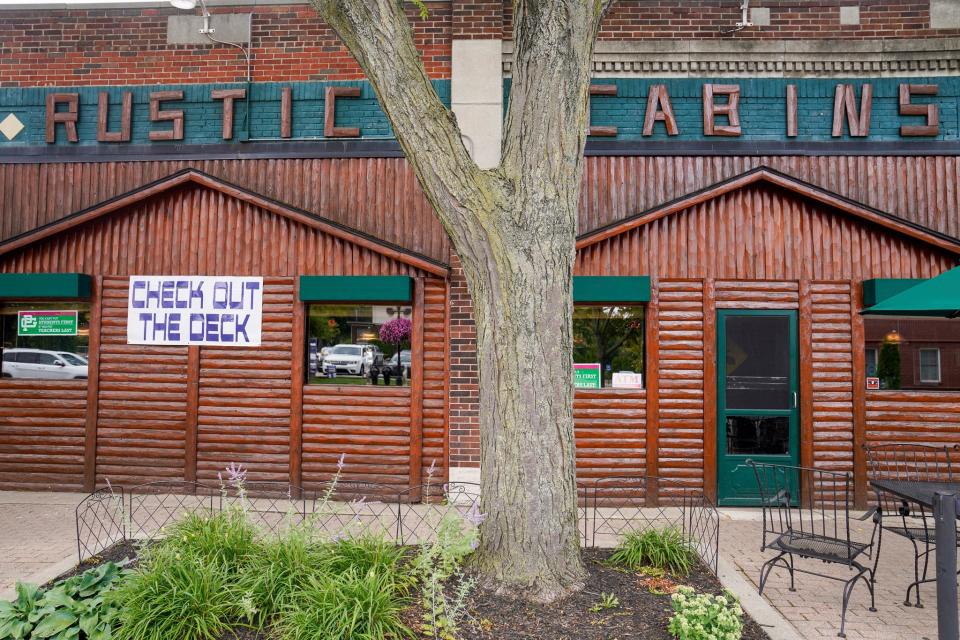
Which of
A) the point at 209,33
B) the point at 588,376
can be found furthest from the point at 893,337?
the point at 209,33

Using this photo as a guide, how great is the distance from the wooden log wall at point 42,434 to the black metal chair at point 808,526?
26.4 ft

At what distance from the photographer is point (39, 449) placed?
8.33m

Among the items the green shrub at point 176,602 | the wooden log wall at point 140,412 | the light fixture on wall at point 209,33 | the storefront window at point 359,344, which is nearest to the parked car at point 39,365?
the wooden log wall at point 140,412

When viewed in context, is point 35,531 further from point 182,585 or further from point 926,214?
point 926,214

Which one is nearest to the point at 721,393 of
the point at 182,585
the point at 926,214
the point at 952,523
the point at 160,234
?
the point at 926,214

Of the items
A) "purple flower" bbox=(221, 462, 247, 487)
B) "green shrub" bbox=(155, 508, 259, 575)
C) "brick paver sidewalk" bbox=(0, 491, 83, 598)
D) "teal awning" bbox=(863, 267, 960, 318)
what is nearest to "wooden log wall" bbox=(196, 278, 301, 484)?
"brick paver sidewalk" bbox=(0, 491, 83, 598)

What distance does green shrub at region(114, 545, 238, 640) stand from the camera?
3.68 m

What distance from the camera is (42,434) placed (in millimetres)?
8328

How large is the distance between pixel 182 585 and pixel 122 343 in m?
5.44

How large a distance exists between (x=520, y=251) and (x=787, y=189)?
17.0ft

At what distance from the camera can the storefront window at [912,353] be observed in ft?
25.8

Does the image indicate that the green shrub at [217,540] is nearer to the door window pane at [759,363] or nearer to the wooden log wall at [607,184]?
the wooden log wall at [607,184]

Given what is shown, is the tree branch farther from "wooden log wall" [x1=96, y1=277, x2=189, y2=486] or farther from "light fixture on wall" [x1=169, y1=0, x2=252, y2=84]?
"wooden log wall" [x1=96, y1=277, x2=189, y2=486]

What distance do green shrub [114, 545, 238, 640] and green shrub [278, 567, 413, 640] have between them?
408mm
